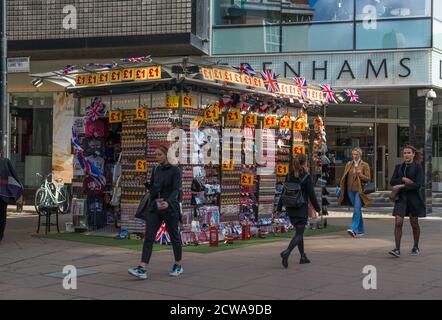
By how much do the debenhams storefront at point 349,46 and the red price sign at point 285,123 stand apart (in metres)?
5.33

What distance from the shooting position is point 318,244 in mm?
11680

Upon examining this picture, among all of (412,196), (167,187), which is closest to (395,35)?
(412,196)

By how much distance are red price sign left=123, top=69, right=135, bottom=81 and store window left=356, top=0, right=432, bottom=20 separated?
990 cm

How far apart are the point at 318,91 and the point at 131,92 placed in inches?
192

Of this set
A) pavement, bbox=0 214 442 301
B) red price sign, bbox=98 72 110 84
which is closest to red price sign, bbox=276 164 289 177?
pavement, bbox=0 214 442 301

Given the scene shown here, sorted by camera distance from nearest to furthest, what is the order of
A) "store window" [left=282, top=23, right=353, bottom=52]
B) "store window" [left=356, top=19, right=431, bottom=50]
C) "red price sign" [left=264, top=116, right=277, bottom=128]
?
"red price sign" [left=264, top=116, right=277, bottom=128] → "store window" [left=356, top=19, right=431, bottom=50] → "store window" [left=282, top=23, right=353, bottom=52]

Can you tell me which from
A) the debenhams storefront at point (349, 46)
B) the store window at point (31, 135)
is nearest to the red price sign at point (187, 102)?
the debenhams storefront at point (349, 46)

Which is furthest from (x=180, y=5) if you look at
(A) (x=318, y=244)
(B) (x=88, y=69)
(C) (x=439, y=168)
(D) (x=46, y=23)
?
(C) (x=439, y=168)

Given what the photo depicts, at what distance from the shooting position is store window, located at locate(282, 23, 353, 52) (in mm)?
19031

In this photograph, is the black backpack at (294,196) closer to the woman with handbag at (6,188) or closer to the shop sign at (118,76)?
the shop sign at (118,76)

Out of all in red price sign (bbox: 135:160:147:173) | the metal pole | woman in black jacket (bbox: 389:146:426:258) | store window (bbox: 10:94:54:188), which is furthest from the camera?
store window (bbox: 10:94:54:188)

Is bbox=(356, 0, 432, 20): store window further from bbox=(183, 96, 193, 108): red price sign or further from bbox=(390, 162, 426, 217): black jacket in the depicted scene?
bbox=(390, 162, 426, 217): black jacket

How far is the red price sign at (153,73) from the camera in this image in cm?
1102

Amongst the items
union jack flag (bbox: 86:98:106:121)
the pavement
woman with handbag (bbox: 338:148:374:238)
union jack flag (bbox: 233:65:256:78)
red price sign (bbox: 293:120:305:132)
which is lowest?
the pavement
